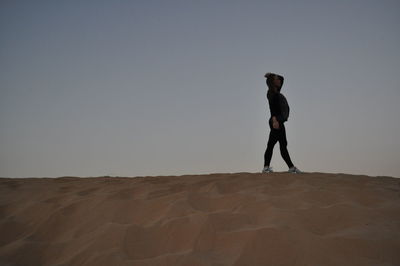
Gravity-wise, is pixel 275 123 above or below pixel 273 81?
below

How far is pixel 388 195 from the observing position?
10.4 ft

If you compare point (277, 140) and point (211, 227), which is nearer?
point (211, 227)

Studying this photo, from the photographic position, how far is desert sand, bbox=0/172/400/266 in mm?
2031

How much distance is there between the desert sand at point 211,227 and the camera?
2031 millimetres

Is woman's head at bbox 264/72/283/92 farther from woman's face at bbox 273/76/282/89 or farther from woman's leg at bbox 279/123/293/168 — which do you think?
woman's leg at bbox 279/123/293/168

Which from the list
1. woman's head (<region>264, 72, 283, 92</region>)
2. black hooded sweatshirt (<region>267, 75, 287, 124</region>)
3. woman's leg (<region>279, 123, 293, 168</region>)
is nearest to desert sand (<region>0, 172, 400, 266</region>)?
woman's leg (<region>279, 123, 293, 168</region>)

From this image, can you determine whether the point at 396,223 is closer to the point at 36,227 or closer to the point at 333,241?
the point at 333,241

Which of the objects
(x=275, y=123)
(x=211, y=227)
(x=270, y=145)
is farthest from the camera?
(x=270, y=145)

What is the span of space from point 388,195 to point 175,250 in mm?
2081

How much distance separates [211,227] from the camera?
2.42 m

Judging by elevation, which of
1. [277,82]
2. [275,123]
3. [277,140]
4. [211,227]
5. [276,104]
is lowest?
→ [211,227]

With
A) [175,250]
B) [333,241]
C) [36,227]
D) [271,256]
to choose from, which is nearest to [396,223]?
[333,241]

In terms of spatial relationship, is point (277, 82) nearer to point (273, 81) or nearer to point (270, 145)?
point (273, 81)

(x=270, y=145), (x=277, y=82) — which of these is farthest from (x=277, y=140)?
(x=277, y=82)
